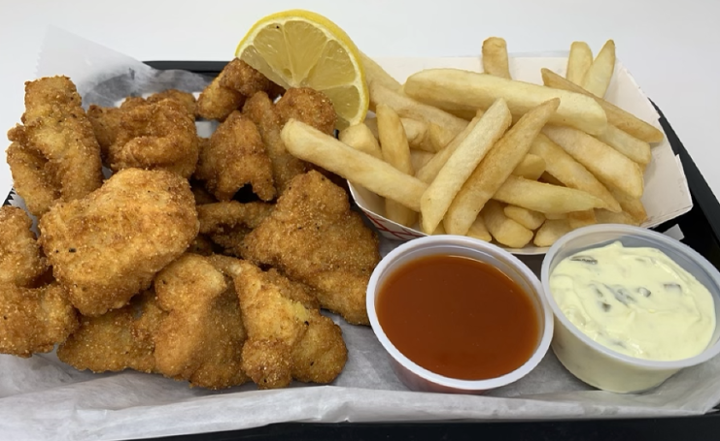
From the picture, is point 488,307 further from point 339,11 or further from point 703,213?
point 339,11

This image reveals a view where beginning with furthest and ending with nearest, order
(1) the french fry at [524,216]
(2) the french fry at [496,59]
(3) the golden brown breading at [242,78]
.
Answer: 1. (2) the french fry at [496,59]
2. (3) the golden brown breading at [242,78]
3. (1) the french fry at [524,216]

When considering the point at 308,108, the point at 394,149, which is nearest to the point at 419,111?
the point at 394,149

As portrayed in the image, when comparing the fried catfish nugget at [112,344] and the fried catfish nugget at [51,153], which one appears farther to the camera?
the fried catfish nugget at [51,153]

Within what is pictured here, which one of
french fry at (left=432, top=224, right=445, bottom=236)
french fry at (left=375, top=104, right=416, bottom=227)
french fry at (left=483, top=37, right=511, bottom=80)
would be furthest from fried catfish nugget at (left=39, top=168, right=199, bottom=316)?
french fry at (left=483, top=37, right=511, bottom=80)

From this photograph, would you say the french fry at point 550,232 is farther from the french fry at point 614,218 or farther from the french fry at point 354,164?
the french fry at point 354,164

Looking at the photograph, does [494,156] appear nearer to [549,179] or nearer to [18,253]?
[549,179]

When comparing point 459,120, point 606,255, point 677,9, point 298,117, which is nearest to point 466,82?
point 459,120

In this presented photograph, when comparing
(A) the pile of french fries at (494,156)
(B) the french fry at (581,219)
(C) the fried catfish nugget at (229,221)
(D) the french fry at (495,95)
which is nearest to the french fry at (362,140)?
(A) the pile of french fries at (494,156)
